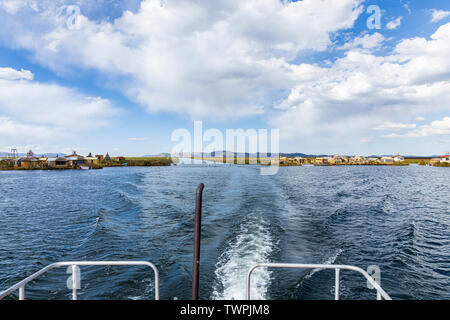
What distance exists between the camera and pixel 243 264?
10.8 metres

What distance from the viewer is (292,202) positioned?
87.6 feet

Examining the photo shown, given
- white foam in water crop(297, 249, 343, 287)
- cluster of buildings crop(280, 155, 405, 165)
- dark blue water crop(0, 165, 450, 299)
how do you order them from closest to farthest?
dark blue water crop(0, 165, 450, 299), white foam in water crop(297, 249, 343, 287), cluster of buildings crop(280, 155, 405, 165)

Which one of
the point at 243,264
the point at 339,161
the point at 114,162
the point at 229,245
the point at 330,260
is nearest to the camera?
the point at 243,264

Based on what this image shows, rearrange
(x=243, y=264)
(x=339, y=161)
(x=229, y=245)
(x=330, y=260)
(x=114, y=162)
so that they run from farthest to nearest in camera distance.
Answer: (x=339, y=161) < (x=114, y=162) < (x=229, y=245) < (x=330, y=260) < (x=243, y=264)

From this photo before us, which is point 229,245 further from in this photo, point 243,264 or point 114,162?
point 114,162

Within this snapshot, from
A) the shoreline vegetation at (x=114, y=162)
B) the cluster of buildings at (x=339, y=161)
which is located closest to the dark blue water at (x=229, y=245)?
the shoreline vegetation at (x=114, y=162)

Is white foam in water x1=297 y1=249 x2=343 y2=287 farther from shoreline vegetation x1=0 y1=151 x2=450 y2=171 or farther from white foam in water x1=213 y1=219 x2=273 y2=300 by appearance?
shoreline vegetation x1=0 y1=151 x2=450 y2=171

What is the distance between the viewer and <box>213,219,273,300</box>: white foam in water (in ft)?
28.3

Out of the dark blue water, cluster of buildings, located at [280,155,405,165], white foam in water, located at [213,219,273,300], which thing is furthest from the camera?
cluster of buildings, located at [280,155,405,165]

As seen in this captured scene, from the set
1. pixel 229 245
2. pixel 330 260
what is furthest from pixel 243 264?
pixel 330 260

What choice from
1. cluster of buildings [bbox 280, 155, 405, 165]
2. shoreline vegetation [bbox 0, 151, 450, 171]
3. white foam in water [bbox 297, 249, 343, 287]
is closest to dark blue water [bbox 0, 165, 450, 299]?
white foam in water [bbox 297, 249, 343, 287]
